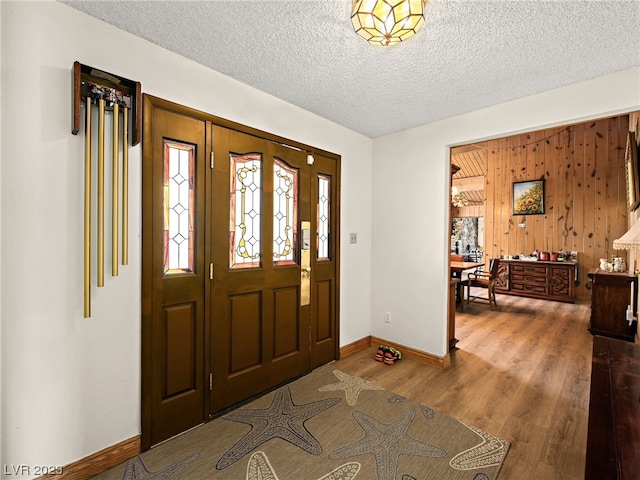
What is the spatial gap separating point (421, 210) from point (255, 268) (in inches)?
75.7

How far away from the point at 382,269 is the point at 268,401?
194cm

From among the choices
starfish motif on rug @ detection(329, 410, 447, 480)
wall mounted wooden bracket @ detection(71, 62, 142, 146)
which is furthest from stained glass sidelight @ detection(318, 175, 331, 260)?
wall mounted wooden bracket @ detection(71, 62, 142, 146)

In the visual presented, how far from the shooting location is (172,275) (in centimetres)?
207

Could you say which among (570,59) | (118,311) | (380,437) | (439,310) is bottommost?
(380,437)


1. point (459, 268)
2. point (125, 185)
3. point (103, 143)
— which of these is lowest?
point (459, 268)

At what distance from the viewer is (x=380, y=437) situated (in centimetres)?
209

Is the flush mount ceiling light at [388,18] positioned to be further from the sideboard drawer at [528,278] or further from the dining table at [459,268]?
the sideboard drawer at [528,278]

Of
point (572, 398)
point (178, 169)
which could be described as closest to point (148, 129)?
point (178, 169)

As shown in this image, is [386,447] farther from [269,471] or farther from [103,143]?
[103,143]

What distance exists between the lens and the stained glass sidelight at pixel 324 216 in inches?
127

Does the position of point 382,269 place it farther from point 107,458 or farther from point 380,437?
point 107,458

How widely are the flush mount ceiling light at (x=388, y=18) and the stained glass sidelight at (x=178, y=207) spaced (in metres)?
1.38

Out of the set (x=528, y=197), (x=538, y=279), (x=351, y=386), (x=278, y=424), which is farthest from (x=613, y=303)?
(x=278, y=424)

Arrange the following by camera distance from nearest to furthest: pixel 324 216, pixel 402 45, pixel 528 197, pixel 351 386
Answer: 1. pixel 402 45
2. pixel 351 386
3. pixel 324 216
4. pixel 528 197
